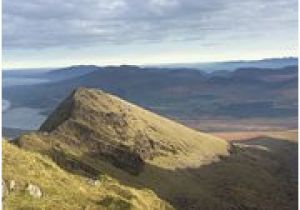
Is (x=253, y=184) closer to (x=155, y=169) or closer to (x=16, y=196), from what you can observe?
(x=155, y=169)

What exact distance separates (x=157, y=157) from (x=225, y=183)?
11.7m

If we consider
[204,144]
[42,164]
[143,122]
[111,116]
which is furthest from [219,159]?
[42,164]

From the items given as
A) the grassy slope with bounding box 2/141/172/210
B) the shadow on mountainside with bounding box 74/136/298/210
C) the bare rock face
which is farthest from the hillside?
the bare rock face

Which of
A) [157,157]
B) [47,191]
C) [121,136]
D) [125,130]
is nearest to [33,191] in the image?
[47,191]

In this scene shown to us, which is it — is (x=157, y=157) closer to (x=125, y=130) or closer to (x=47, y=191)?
(x=125, y=130)

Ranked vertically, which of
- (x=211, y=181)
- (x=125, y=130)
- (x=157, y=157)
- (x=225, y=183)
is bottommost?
(x=225, y=183)

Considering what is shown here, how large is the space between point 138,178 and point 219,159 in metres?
33.1

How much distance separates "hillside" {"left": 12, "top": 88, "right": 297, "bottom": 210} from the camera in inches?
3162

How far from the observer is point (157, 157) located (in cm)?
9700

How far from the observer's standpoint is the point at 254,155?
13175 centimetres

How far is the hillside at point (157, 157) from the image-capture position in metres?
80.3

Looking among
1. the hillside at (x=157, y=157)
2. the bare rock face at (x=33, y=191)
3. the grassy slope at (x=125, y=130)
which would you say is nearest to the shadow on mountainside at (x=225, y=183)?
the hillside at (x=157, y=157)

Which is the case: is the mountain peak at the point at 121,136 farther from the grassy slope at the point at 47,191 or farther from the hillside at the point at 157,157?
the grassy slope at the point at 47,191

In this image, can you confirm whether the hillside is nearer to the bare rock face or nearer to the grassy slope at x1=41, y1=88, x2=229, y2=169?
the grassy slope at x1=41, y1=88, x2=229, y2=169
